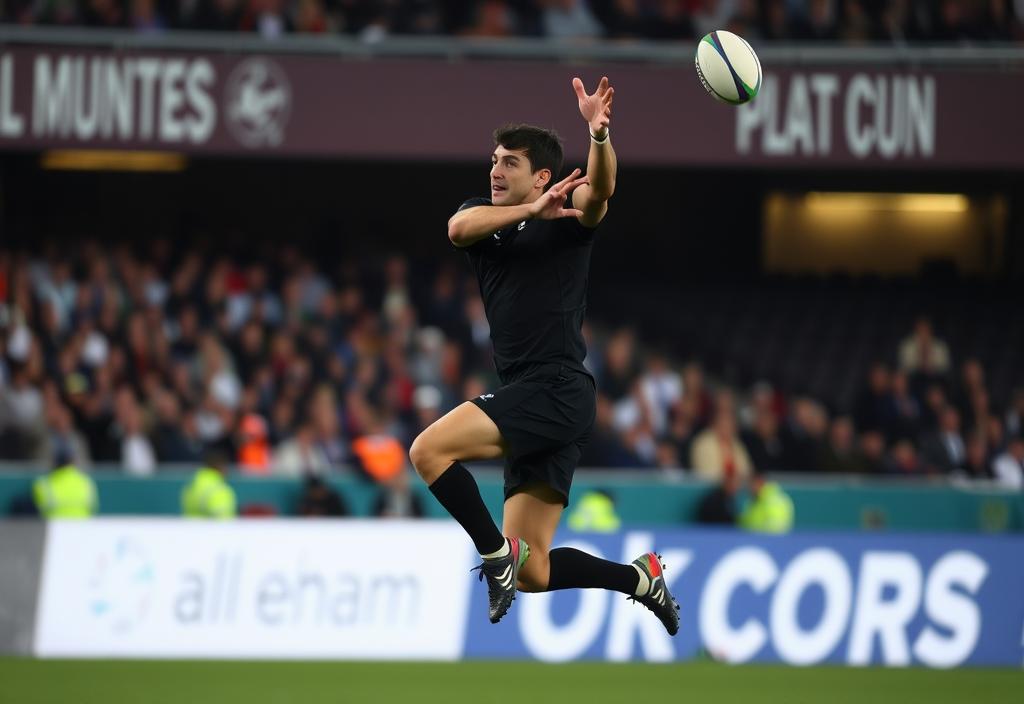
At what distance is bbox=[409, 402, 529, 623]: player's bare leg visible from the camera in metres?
6.65

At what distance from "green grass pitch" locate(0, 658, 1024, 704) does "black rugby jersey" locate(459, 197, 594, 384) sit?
2058 millimetres

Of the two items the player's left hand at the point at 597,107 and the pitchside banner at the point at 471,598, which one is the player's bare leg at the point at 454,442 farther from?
the pitchside banner at the point at 471,598

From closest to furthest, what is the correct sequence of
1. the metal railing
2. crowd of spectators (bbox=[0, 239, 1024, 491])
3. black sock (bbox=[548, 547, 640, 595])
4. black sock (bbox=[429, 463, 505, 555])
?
black sock (bbox=[429, 463, 505, 555]), black sock (bbox=[548, 547, 640, 595]), crowd of spectators (bbox=[0, 239, 1024, 491]), the metal railing

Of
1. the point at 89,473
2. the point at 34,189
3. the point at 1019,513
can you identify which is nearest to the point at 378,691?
the point at 89,473

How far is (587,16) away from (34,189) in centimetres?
730

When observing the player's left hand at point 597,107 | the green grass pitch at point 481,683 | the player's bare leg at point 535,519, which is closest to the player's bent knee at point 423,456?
the player's bare leg at point 535,519

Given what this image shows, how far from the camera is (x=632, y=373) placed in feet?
54.9

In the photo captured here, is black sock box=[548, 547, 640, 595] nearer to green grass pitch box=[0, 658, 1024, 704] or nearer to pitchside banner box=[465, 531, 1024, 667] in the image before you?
green grass pitch box=[0, 658, 1024, 704]

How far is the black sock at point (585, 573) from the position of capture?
716cm

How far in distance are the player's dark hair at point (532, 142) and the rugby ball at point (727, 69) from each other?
762mm

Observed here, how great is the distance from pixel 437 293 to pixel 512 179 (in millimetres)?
10639

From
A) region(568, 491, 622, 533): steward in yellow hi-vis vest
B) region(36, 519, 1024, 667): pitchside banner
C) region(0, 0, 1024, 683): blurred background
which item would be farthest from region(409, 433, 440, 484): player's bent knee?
region(568, 491, 622, 533): steward in yellow hi-vis vest

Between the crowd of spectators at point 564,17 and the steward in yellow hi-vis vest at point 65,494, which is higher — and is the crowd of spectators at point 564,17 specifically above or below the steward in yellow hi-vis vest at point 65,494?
above

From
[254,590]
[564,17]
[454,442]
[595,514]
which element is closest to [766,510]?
[595,514]
